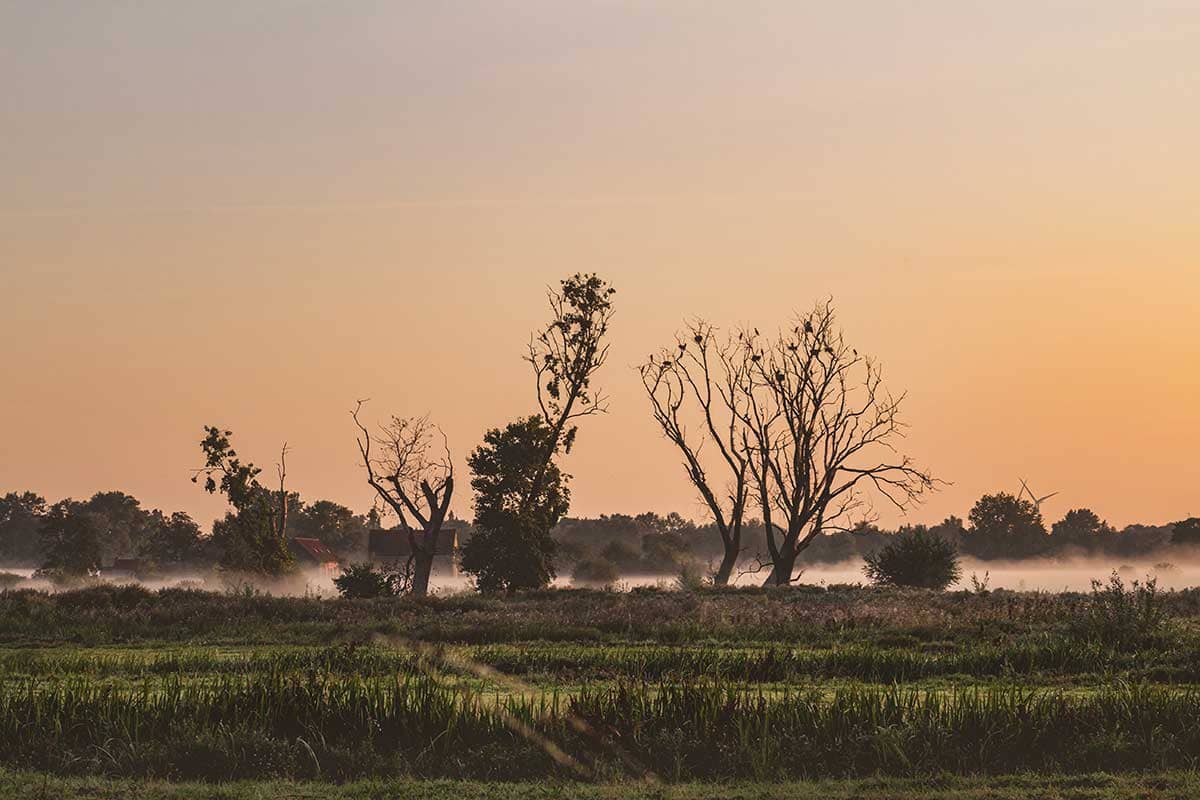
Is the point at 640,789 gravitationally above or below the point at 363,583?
below

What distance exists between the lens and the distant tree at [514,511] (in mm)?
54156

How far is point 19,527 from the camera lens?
143500 mm

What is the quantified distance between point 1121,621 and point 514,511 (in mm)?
28569

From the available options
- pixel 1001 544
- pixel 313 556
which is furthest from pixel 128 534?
pixel 1001 544

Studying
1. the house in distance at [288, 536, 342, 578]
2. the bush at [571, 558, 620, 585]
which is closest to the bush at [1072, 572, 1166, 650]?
the bush at [571, 558, 620, 585]

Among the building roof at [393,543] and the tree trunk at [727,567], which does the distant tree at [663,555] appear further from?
the tree trunk at [727,567]

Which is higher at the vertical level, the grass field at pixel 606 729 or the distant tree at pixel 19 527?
the distant tree at pixel 19 527

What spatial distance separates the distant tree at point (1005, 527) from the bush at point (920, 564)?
4458 cm

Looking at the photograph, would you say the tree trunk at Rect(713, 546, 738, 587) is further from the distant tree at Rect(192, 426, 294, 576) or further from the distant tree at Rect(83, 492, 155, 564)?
the distant tree at Rect(83, 492, 155, 564)

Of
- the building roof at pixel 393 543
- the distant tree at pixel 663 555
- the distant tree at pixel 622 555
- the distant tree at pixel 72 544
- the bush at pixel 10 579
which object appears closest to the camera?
the bush at pixel 10 579

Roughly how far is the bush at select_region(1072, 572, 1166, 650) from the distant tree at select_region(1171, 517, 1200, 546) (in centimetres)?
5826

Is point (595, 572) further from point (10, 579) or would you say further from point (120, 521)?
point (120, 521)

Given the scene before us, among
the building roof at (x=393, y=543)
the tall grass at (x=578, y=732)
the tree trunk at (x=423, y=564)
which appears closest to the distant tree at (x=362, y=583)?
the tree trunk at (x=423, y=564)

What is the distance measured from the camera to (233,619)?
3803 cm
